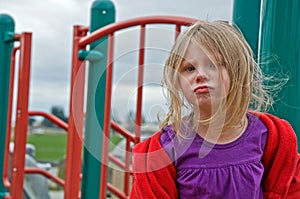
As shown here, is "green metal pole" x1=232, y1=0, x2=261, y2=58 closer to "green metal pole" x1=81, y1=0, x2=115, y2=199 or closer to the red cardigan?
the red cardigan

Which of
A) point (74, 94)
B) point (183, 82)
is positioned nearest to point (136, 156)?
point (183, 82)

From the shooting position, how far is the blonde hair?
1402 mm

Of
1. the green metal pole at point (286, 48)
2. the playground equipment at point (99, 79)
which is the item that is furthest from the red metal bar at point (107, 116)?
the green metal pole at point (286, 48)

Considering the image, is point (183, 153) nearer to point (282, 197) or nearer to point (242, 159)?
point (242, 159)

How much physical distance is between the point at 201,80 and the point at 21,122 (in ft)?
5.65

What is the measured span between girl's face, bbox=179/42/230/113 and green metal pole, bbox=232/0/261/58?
56 centimetres

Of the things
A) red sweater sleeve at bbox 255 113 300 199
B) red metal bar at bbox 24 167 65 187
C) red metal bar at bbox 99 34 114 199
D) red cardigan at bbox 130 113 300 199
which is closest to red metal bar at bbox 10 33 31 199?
red metal bar at bbox 99 34 114 199

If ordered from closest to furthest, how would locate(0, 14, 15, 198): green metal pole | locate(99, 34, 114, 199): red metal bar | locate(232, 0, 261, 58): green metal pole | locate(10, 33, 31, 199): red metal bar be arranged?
locate(232, 0, 261, 58): green metal pole, locate(99, 34, 114, 199): red metal bar, locate(10, 33, 31, 199): red metal bar, locate(0, 14, 15, 198): green metal pole

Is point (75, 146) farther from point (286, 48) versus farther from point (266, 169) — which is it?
point (266, 169)

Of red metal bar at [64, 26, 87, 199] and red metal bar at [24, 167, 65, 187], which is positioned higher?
red metal bar at [64, 26, 87, 199]

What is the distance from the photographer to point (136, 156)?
145 cm

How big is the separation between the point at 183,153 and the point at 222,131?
4.1 inches

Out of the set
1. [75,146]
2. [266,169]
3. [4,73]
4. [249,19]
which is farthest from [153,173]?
[4,73]

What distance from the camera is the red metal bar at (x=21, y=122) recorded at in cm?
294
